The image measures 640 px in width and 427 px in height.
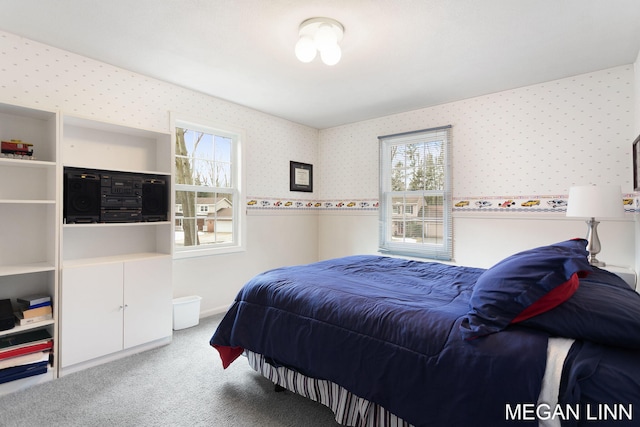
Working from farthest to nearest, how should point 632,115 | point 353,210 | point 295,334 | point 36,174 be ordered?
1. point 353,210
2. point 632,115
3. point 36,174
4. point 295,334

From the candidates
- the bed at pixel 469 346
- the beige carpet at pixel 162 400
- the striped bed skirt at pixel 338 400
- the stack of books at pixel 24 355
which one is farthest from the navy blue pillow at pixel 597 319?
the stack of books at pixel 24 355

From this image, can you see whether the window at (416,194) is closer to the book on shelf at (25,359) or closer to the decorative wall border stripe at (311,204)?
the decorative wall border stripe at (311,204)

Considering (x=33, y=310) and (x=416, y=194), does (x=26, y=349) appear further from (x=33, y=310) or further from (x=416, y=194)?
(x=416, y=194)

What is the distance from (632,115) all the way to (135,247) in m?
4.52

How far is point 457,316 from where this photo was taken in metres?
1.45

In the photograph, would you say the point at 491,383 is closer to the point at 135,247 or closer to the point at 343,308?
the point at 343,308

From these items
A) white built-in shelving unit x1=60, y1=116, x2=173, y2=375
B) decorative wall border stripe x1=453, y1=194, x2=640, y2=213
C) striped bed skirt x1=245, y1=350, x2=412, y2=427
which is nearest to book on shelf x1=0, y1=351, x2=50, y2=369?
white built-in shelving unit x1=60, y1=116, x2=173, y2=375

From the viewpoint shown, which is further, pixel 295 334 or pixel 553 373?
pixel 295 334

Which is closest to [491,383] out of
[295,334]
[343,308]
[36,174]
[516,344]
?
[516,344]

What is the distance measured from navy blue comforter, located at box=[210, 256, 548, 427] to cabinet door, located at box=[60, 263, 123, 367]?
962 mm

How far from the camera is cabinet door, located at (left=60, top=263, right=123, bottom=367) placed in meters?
2.31

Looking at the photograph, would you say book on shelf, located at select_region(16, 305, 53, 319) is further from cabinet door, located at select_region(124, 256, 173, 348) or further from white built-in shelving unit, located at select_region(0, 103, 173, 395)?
cabinet door, located at select_region(124, 256, 173, 348)

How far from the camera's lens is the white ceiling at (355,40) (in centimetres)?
203

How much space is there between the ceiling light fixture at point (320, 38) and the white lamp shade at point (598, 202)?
2180 mm
